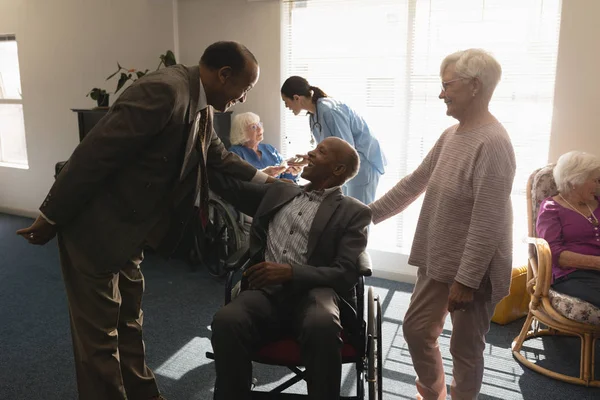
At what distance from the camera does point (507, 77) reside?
11.7 ft

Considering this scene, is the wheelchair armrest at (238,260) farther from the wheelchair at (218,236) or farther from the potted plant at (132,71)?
the potted plant at (132,71)

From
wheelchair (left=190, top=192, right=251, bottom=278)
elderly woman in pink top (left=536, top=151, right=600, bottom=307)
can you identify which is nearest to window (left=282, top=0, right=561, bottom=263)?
elderly woman in pink top (left=536, top=151, right=600, bottom=307)

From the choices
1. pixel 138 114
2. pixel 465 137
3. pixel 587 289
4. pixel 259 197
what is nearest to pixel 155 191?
pixel 138 114

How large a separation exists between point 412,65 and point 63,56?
3.72 metres

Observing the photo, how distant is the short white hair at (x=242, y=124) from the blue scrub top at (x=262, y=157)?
65 millimetres

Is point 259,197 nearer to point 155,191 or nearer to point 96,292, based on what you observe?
point 155,191

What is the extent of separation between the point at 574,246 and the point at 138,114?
7.31 feet

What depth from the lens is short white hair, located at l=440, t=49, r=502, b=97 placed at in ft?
5.89

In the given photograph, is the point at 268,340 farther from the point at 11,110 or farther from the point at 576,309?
the point at 11,110

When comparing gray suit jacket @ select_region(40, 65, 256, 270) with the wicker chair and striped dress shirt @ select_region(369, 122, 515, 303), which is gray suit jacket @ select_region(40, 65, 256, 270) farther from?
the wicker chair

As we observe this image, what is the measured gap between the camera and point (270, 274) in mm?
1903

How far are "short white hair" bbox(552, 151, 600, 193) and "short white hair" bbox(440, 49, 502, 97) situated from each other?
117cm

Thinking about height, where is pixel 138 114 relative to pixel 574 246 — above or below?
above

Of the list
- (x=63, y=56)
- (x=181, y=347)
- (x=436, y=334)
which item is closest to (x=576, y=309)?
(x=436, y=334)
